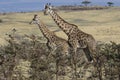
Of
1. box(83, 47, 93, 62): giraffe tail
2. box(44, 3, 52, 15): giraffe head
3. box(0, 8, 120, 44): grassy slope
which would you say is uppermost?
box(44, 3, 52, 15): giraffe head

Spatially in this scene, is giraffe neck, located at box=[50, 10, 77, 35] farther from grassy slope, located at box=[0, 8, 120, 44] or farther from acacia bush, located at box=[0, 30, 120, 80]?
grassy slope, located at box=[0, 8, 120, 44]

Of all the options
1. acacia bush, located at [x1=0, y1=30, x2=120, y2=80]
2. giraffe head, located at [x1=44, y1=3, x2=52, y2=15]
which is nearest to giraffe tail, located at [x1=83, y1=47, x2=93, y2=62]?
acacia bush, located at [x1=0, y1=30, x2=120, y2=80]

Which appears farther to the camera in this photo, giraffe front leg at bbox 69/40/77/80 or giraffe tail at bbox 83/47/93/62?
giraffe tail at bbox 83/47/93/62

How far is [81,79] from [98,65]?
0.80m

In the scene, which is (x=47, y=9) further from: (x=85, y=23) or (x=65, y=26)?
(x=85, y=23)

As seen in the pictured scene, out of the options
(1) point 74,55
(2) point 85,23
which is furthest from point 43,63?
(2) point 85,23

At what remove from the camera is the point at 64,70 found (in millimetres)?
13062

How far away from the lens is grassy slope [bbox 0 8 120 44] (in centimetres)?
3051

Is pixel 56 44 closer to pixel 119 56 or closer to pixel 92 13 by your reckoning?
pixel 119 56

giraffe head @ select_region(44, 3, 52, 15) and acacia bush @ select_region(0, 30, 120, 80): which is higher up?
giraffe head @ select_region(44, 3, 52, 15)

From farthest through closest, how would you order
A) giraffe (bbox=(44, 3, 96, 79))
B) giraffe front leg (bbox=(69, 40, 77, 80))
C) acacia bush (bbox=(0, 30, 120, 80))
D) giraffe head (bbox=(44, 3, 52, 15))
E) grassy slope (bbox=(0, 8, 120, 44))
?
grassy slope (bbox=(0, 8, 120, 44)) < giraffe head (bbox=(44, 3, 52, 15)) < giraffe (bbox=(44, 3, 96, 79)) < giraffe front leg (bbox=(69, 40, 77, 80)) < acacia bush (bbox=(0, 30, 120, 80))

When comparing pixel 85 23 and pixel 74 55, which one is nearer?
pixel 74 55

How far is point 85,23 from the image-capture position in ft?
132

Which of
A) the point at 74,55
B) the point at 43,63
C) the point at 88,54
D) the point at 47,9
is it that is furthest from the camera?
the point at 47,9
